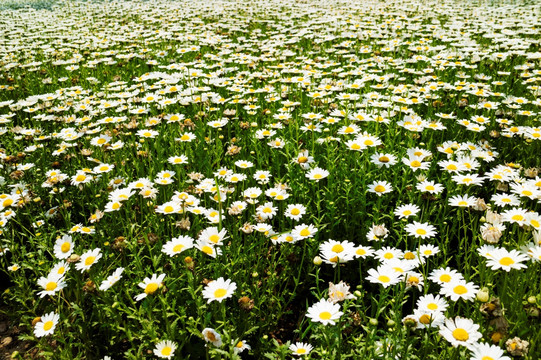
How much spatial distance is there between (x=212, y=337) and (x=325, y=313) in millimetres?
507

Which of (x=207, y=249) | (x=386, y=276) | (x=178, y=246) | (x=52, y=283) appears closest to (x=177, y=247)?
(x=178, y=246)

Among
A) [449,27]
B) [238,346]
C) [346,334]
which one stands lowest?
[346,334]

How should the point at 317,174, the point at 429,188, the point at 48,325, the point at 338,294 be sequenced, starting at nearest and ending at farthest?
the point at 338,294 → the point at 48,325 → the point at 429,188 → the point at 317,174

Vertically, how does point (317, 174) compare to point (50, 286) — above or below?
above

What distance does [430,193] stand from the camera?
258 cm

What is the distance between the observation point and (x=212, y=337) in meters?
1.59

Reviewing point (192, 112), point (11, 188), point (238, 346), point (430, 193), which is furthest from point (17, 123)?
point (430, 193)

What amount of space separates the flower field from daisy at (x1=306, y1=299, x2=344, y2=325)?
1 centimetres

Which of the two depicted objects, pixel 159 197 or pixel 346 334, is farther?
pixel 159 197

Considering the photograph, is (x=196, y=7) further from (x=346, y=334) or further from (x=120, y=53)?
(x=346, y=334)

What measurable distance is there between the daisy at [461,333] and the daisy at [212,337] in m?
0.91

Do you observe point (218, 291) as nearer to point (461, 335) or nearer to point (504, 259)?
point (461, 335)

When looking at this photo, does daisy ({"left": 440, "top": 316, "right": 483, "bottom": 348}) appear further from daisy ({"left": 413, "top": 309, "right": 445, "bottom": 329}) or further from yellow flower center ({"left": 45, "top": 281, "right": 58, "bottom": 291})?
yellow flower center ({"left": 45, "top": 281, "right": 58, "bottom": 291})

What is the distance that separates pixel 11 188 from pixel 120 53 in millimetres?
4160
